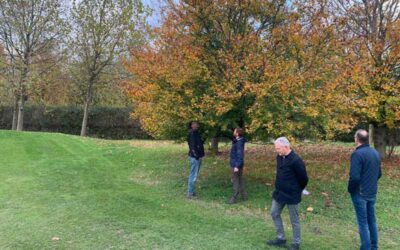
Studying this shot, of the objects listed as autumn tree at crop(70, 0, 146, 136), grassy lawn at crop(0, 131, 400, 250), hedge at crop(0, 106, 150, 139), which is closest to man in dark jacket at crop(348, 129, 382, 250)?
grassy lawn at crop(0, 131, 400, 250)

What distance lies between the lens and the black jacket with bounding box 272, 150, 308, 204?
577 centimetres

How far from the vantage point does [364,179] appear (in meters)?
5.63

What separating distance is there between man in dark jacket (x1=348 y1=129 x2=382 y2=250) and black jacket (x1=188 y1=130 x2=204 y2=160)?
13.5 feet

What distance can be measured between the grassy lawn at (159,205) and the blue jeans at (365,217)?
62cm

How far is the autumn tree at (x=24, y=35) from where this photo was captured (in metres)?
23.2

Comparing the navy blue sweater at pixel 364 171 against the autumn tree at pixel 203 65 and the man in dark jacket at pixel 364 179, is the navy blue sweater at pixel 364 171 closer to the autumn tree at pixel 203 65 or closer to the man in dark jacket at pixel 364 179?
the man in dark jacket at pixel 364 179

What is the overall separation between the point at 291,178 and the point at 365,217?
119 cm

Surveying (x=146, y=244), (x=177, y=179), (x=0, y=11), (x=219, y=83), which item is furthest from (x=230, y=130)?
(x=0, y=11)

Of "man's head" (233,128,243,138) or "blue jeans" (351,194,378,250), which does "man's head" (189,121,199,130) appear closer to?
"man's head" (233,128,243,138)

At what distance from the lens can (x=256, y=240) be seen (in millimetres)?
6449

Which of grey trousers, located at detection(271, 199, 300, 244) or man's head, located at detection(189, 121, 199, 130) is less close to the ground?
man's head, located at detection(189, 121, 199, 130)

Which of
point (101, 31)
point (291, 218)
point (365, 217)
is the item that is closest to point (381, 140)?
point (365, 217)

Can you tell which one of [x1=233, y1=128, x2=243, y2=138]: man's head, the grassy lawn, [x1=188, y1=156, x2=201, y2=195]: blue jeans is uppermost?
[x1=233, y1=128, x2=243, y2=138]: man's head

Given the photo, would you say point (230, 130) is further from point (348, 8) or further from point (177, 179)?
point (348, 8)
